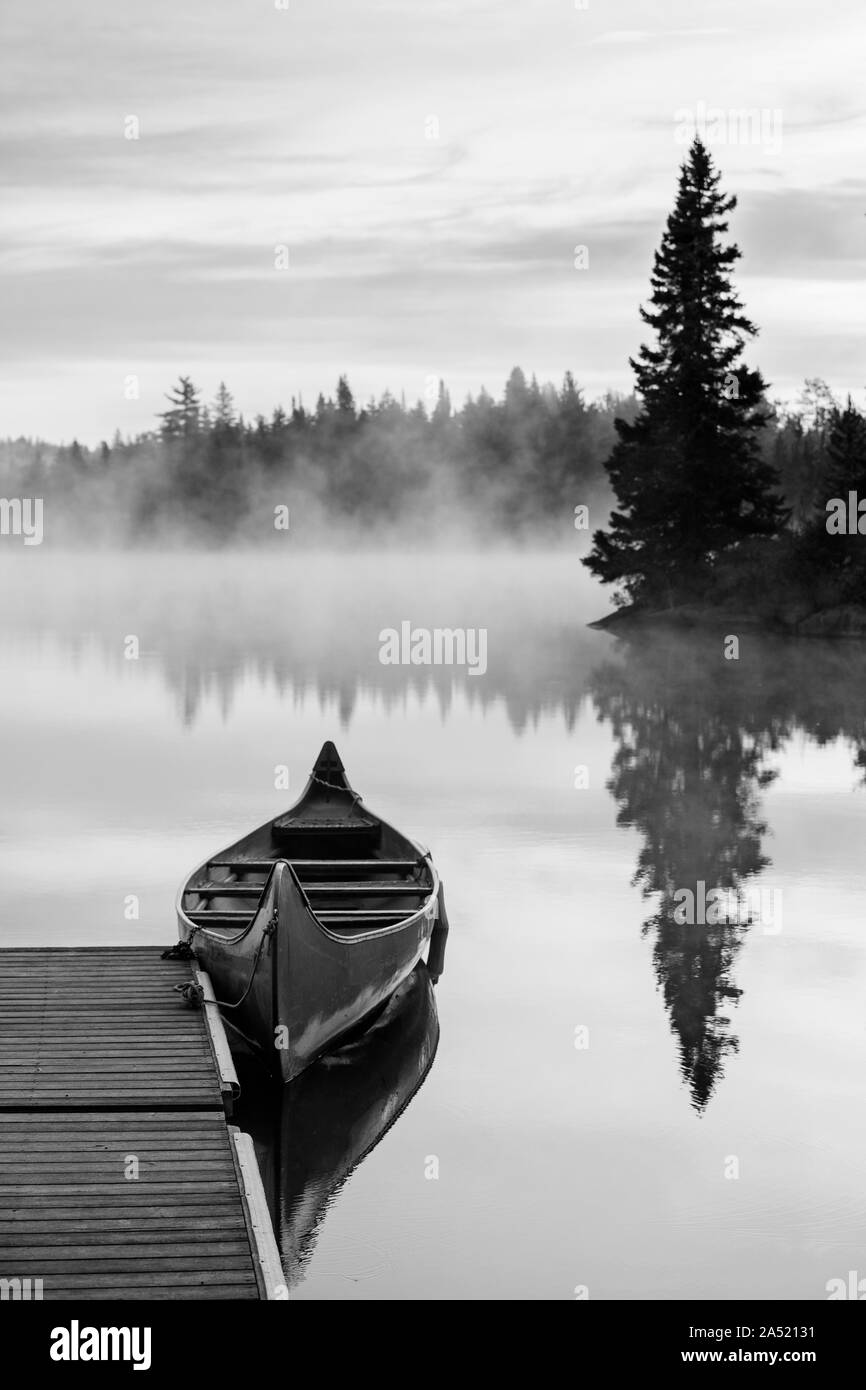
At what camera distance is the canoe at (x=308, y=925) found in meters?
11.8

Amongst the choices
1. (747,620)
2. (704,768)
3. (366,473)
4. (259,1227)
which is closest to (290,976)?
(259,1227)

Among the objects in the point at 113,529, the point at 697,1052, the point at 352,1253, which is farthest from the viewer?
the point at 113,529

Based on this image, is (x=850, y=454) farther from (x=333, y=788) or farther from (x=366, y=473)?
(x=366, y=473)

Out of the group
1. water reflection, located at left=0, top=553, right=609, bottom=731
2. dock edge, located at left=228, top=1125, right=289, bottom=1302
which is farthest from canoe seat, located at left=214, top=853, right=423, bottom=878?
water reflection, located at left=0, top=553, right=609, bottom=731

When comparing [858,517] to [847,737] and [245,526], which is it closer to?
[847,737]

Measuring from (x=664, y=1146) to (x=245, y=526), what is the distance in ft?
502

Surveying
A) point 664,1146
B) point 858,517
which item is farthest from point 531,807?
point 858,517

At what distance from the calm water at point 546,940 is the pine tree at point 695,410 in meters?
13.6

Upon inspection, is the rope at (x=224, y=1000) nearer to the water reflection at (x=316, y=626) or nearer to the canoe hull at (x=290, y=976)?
the canoe hull at (x=290, y=976)

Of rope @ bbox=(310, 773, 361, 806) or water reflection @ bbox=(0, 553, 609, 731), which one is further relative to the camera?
water reflection @ bbox=(0, 553, 609, 731)

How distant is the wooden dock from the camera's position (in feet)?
26.3

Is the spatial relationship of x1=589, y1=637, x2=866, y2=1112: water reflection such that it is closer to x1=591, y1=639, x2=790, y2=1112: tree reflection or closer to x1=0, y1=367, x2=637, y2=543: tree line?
x1=591, y1=639, x2=790, y2=1112: tree reflection

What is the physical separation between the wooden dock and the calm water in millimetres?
816

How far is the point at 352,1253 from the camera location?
379 inches
